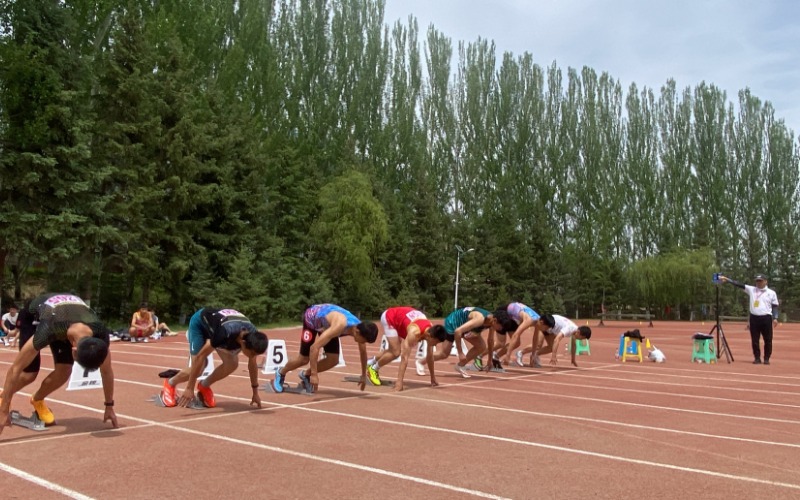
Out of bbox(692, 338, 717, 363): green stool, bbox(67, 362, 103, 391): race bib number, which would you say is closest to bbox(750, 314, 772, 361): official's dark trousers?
bbox(692, 338, 717, 363): green stool

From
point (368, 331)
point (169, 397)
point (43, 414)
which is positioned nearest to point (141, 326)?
point (169, 397)

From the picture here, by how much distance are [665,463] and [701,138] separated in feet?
248

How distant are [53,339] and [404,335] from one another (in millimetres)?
5848

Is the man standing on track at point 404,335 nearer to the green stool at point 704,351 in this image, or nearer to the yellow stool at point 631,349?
the yellow stool at point 631,349

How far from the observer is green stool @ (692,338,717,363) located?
58.2ft

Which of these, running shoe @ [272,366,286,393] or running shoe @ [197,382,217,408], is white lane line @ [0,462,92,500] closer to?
running shoe @ [197,382,217,408]

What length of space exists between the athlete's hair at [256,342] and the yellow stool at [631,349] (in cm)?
1256

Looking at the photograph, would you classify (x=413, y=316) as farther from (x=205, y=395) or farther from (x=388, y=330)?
(x=205, y=395)

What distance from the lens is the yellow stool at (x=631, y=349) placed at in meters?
18.2

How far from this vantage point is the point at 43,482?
530cm

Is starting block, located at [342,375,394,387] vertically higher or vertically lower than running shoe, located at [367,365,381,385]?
lower

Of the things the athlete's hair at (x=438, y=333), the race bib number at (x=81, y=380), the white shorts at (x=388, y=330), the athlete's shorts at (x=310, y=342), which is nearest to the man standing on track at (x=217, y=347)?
the athlete's shorts at (x=310, y=342)

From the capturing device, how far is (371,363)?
1195 cm

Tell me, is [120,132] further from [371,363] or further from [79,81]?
[371,363]
